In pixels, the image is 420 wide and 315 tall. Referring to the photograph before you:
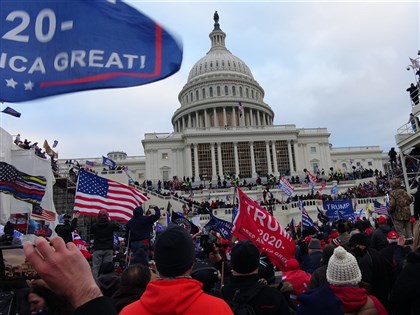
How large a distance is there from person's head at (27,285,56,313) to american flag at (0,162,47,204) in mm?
10344

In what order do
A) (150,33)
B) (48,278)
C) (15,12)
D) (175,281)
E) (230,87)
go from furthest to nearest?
(230,87), (150,33), (15,12), (175,281), (48,278)

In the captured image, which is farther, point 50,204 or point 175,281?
point 50,204

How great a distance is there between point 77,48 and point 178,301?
2028 mm

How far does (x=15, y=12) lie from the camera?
3033mm

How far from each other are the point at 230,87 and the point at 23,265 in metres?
85.7

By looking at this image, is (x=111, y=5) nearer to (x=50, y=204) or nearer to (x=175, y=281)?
(x=175, y=281)

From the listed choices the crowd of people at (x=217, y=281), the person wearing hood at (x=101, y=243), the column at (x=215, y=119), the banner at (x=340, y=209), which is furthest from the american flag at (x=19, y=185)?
the column at (x=215, y=119)

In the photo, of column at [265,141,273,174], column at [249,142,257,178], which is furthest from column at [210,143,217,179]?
column at [265,141,273,174]

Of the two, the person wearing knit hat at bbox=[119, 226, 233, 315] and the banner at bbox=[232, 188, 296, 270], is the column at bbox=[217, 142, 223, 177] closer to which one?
the banner at bbox=[232, 188, 296, 270]

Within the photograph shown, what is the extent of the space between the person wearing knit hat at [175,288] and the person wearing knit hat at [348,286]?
1760 mm

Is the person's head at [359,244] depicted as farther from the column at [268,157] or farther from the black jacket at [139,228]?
the column at [268,157]

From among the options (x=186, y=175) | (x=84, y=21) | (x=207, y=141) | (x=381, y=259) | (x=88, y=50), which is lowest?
(x=381, y=259)

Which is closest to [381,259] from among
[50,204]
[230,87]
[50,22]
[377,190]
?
[50,22]

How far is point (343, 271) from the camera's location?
12.1ft
